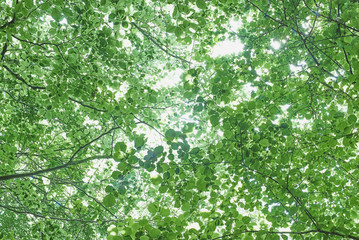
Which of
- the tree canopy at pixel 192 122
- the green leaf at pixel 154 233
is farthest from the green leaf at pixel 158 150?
the green leaf at pixel 154 233

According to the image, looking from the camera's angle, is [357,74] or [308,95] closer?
[357,74]

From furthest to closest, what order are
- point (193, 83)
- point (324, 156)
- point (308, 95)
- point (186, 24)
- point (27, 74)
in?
point (27, 74) → point (308, 95) → point (324, 156) → point (193, 83) → point (186, 24)

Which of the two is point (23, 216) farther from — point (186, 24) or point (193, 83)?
point (186, 24)

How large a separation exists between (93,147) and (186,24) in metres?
4.60

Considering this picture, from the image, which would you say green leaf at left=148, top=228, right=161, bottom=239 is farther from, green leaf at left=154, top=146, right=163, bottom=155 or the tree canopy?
green leaf at left=154, top=146, right=163, bottom=155

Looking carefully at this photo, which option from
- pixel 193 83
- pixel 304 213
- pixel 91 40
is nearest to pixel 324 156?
pixel 304 213

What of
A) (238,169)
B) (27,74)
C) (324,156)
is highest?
(27,74)

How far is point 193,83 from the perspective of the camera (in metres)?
3.20

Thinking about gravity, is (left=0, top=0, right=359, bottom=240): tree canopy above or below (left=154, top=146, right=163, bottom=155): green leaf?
above

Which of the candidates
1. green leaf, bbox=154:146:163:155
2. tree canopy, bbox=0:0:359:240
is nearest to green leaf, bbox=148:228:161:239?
tree canopy, bbox=0:0:359:240

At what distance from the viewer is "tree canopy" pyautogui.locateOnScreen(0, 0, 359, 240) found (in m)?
2.93

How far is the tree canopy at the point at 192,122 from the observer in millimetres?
2928

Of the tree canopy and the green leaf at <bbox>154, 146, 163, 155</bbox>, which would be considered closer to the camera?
the green leaf at <bbox>154, 146, 163, 155</bbox>

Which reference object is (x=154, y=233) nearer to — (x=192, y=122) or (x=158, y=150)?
(x=158, y=150)
